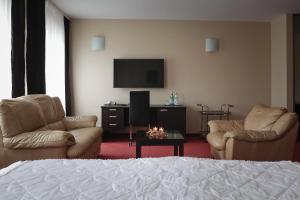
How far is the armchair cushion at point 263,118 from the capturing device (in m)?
3.41

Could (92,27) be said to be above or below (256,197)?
above

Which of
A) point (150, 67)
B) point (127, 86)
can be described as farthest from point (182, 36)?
point (127, 86)

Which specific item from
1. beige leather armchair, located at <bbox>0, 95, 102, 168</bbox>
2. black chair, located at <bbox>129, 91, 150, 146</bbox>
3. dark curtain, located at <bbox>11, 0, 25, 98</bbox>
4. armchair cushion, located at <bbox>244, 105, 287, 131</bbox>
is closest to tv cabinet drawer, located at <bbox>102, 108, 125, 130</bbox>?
black chair, located at <bbox>129, 91, 150, 146</bbox>

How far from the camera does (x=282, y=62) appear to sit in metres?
5.50

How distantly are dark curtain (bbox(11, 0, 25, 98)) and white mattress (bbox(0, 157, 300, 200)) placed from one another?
2.27m

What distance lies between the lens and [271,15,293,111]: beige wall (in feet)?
17.5

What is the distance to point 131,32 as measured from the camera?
19.1 ft

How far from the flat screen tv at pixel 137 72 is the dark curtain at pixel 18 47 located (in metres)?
2.31

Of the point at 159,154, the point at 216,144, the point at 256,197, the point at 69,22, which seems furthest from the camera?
the point at 69,22

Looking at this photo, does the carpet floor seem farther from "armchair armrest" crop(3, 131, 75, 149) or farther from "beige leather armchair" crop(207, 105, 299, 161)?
"armchair armrest" crop(3, 131, 75, 149)

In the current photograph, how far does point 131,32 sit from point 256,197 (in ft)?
16.8

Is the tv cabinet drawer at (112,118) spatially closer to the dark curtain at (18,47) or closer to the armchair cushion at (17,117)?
the dark curtain at (18,47)

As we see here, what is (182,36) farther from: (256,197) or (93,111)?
(256,197)

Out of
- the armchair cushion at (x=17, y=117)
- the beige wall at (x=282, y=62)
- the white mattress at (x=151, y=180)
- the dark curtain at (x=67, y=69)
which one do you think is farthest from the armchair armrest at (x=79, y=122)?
the beige wall at (x=282, y=62)
